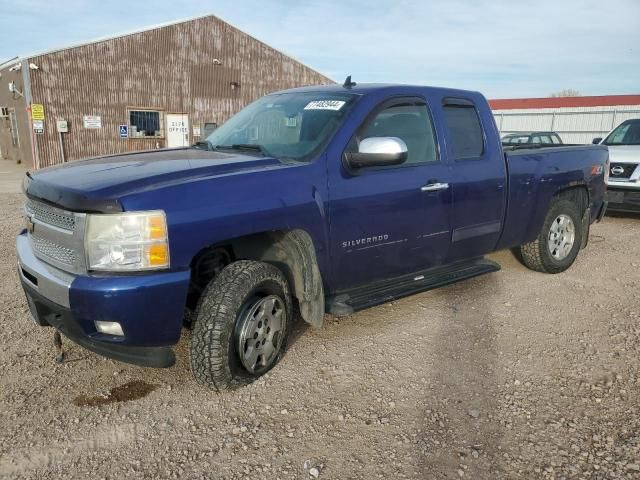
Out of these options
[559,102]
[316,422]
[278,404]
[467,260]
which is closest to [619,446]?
[316,422]

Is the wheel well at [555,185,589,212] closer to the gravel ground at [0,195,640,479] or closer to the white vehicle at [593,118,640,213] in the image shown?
the gravel ground at [0,195,640,479]

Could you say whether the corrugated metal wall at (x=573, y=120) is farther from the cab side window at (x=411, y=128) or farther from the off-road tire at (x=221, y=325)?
the off-road tire at (x=221, y=325)

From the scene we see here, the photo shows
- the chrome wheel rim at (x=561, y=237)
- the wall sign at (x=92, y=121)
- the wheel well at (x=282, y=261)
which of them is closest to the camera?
the wheel well at (x=282, y=261)

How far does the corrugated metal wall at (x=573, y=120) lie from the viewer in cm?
2403

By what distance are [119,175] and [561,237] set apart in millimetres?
4686

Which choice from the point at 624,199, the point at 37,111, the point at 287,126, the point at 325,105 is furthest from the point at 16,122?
the point at 624,199

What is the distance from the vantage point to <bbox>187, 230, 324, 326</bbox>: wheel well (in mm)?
3223

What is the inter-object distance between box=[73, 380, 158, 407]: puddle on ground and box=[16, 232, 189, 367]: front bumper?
1.38ft

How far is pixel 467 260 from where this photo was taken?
4.59 meters

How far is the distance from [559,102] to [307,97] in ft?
105

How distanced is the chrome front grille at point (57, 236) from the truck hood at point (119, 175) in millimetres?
70

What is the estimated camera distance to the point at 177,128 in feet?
71.1

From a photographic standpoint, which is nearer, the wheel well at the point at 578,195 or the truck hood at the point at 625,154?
the wheel well at the point at 578,195

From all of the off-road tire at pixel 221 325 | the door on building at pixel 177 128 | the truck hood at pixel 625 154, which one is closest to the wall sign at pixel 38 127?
the door on building at pixel 177 128
